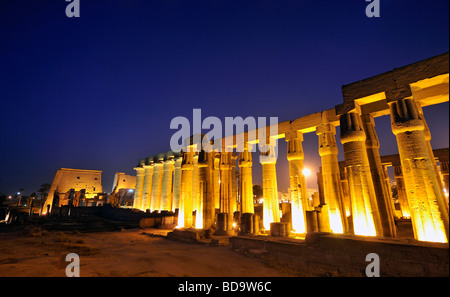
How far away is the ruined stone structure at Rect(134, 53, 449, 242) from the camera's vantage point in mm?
6418

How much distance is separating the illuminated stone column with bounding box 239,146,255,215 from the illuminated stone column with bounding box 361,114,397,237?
268 inches

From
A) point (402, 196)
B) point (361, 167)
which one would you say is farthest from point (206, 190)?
point (402, 196)

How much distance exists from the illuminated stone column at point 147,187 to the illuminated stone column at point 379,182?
82.1 ft

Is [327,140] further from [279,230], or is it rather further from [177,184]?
[177,184]

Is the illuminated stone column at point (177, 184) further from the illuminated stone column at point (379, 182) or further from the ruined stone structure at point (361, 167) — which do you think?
the illuminated stone column at point (379, 182)

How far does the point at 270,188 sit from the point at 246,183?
182cm

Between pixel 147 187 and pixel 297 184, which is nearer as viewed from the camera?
pixel 297 184

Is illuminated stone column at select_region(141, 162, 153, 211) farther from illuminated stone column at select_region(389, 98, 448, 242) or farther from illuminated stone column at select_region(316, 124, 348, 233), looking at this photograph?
illuminated stone column at select_region(389, 98, 448, 242)

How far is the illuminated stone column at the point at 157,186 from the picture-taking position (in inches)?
1017

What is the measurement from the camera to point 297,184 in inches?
446

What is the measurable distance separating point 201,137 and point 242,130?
9.49 feet
